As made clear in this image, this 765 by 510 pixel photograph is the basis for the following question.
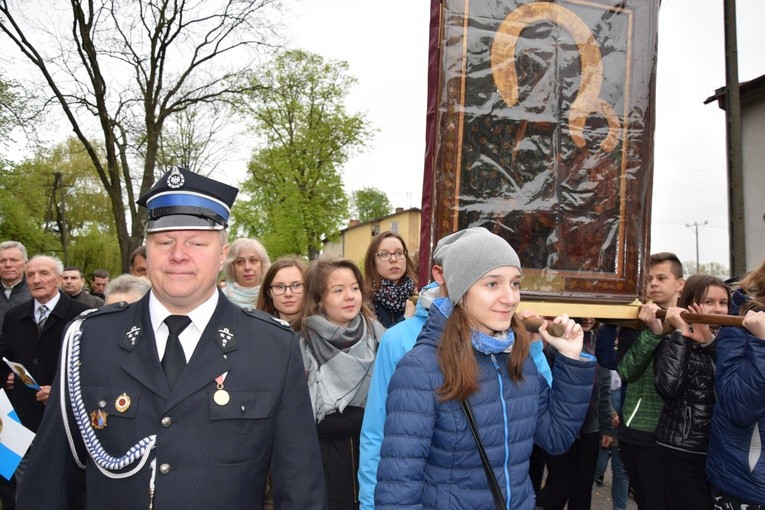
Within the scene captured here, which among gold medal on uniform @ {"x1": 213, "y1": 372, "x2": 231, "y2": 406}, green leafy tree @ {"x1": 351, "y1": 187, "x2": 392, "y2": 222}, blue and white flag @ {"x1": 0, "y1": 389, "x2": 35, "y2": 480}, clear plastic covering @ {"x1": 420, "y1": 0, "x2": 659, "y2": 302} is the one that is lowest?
blue and white flag @ {"x1": 0, "y1": 389, "x2": 35, "y2": 480}

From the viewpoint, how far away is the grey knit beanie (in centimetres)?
235

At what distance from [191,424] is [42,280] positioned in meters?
4.23

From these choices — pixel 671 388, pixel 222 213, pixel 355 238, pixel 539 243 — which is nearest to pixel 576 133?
pixel 539 243

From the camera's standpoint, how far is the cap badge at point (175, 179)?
2.16 meters

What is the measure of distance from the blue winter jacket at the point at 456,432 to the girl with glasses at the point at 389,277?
94.5 inches

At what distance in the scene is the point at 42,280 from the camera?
5387mm

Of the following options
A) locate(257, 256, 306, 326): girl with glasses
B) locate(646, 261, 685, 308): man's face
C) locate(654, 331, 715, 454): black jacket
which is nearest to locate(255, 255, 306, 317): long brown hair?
locate(257, 256, 306, 326): girl with glasses

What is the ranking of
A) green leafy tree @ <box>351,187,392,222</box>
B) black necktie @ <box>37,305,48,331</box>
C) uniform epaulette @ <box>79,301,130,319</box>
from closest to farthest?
uniform epaulette @ <box>79,301,130,319</box>, black necktie @ <box>37,305,48,331</box>, green leafy tree @ <box>351,187,392,222</box>

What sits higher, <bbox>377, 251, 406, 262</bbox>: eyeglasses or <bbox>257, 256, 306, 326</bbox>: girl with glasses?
<bbox>377, 251, 406, 262</bbox>: eyeglasses

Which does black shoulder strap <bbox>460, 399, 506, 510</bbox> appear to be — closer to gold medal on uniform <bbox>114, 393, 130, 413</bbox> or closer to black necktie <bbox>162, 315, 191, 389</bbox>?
black necktie <bbox>162, 315, 191, 389</bbox>

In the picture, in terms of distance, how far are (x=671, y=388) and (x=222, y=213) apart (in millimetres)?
2733

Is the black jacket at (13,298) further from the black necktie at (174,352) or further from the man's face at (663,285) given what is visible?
the man's face at (663,285)

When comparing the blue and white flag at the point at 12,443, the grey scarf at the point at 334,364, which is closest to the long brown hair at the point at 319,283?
the grey scarf at the point at 334,364

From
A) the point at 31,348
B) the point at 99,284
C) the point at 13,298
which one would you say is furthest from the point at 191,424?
the point at 99,284
